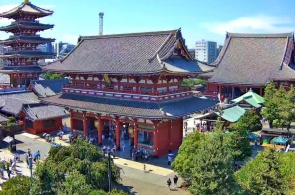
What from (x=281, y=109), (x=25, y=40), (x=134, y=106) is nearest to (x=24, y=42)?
(x=25, y=40)

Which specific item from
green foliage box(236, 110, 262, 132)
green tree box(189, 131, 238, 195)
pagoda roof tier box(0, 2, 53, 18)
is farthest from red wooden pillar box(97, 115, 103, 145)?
pagoda roof tier box(0, 2, 53, 18)

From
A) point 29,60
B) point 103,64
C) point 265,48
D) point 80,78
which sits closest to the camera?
point 103,64

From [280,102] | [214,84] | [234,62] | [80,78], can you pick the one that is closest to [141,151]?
[80,78]

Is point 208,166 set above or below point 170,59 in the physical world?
below

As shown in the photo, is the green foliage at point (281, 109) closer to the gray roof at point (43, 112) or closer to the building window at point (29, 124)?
the gray roof at point (43, 112)

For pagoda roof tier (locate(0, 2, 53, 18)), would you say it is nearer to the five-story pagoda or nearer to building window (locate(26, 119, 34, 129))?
the five-story pagoda

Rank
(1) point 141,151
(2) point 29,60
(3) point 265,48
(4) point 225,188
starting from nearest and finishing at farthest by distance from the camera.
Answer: (4) point 225,188 < (1) point 141,151 < (3) point 265,48 < (2) point 29,60

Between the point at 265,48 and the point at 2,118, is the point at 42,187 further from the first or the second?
the point at 265,48
